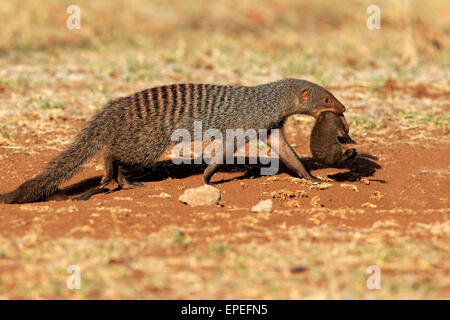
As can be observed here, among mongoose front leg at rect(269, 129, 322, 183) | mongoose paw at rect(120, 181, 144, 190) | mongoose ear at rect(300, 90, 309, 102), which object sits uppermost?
mongoose ear at rect(300, 90, 309, 102)

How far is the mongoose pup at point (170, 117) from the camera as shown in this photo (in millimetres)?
4883

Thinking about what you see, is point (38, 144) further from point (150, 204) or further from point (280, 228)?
point (280, 228)

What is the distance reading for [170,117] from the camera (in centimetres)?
496

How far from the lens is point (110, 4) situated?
10.9 m

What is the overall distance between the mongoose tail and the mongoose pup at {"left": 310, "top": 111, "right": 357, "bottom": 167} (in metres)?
1.77

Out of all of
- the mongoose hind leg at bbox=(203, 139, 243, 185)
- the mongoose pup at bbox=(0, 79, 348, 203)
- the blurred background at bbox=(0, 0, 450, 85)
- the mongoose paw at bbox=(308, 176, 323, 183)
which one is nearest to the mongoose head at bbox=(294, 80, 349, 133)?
the mongoose pup at bbox=(0, 79, 348, 203)

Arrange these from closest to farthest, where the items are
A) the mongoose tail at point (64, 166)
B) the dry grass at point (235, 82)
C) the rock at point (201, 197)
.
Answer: the dry grass at point (235, 82)
the rock at point (201, 197)
the mongoose tail at point (64, 166)

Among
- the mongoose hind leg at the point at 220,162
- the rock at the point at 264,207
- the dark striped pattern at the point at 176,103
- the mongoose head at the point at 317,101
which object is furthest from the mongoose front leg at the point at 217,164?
the rock at the point at 264,207

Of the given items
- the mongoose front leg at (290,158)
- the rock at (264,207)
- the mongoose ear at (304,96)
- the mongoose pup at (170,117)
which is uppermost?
the mongoose ear at (304,96)

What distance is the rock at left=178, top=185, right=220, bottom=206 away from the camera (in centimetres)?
409

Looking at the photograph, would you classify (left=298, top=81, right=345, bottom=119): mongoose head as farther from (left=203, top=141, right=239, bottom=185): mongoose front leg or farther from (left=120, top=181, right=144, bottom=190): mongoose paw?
(left=120, top=181, right=144, bottom=190): mongoose paw

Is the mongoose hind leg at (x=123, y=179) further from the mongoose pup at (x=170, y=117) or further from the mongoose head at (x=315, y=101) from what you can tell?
the mongoose head at (x=315, y=101)
